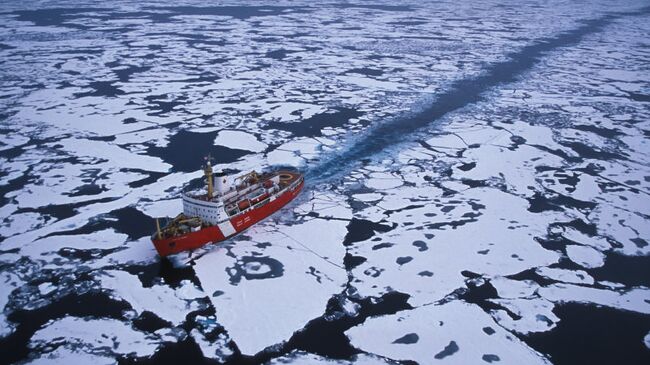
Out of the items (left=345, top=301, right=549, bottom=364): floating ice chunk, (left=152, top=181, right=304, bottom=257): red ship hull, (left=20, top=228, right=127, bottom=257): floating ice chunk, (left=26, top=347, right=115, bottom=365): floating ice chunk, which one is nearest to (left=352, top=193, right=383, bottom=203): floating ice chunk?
(left=152, top=181, right=304, bottom=257): red ship hull

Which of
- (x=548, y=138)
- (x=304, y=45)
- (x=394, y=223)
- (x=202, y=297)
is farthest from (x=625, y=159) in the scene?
(x=304, y=45)

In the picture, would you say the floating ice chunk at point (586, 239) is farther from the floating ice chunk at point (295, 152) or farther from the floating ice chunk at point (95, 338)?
the floating ice chunk at point (95, 338)

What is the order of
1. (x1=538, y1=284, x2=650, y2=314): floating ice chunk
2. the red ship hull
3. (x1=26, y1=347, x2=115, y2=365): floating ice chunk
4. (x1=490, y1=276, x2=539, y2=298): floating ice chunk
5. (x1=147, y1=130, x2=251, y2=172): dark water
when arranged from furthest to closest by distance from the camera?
(x1=147, y1=130, x2=251, y2=172): dark water
the red ship hull
(x1=490, y1=276, x2=539, y2=298): floating ice chunk
(x1=538, y1=284, x2=650, y2=314): floating ice chunk
(x1=26, y1=347, x2=115, y2=365): floating ice chunk

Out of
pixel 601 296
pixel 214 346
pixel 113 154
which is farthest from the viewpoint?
pixel 113 154

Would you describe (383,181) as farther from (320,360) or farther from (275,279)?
(320,360)

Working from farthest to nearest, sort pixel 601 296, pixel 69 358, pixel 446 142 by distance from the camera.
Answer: pixel 446 142 < pixel 601 296 < pixel 69 358

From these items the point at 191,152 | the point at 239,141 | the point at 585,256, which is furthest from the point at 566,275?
the point at 191,152

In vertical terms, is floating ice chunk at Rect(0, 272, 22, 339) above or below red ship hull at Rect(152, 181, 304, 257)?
below

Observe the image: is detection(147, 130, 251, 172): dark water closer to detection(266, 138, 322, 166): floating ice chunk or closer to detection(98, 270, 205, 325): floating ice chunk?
detection(266, 138, 322, 166): floating ice chunk

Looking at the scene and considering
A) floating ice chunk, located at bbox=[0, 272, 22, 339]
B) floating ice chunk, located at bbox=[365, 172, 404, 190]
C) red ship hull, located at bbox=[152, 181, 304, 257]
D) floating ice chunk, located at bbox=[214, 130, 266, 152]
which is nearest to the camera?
floating ice chunk, located at bbox=[0, 272, 22, 339]
